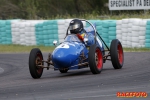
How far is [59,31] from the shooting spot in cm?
2103

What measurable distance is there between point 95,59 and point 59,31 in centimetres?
989

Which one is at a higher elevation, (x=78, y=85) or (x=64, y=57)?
(x=64, y=57)

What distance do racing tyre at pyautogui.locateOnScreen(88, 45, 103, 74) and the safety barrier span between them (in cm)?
661

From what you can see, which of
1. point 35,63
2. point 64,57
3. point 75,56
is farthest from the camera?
point 35,63

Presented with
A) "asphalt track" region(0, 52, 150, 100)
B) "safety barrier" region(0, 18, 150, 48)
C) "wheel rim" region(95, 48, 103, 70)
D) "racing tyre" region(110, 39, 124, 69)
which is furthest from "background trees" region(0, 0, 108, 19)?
"wheel rim" region(95, 48, 103, 70)

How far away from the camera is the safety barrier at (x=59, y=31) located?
18156 mm

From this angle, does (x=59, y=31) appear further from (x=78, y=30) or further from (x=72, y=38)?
(x=72, y=38)

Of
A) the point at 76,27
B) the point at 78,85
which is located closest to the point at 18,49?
the point at 76,27

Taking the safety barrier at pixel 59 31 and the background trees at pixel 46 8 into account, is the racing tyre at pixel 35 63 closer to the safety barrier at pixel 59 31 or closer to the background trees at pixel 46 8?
the safety barrier at pixel 59 31

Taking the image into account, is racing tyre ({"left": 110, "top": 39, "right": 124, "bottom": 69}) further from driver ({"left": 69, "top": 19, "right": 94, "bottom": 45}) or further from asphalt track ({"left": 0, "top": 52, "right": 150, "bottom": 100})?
driver ({"left": 69, "top": 19, "right": 94, "bottom": 45})

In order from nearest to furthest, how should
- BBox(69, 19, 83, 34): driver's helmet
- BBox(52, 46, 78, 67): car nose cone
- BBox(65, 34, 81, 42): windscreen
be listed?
BBox(52, 46, 78, 67): car nose cone < BBox(65, 34, 81, 42): windscreen < BBox(69, 19, 83, 34): driver's helmet

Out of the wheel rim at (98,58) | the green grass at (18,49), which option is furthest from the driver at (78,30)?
the green grass at (18,49)

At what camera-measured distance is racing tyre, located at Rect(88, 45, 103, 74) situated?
428 inches

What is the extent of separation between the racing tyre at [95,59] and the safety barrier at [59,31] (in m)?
6.61
